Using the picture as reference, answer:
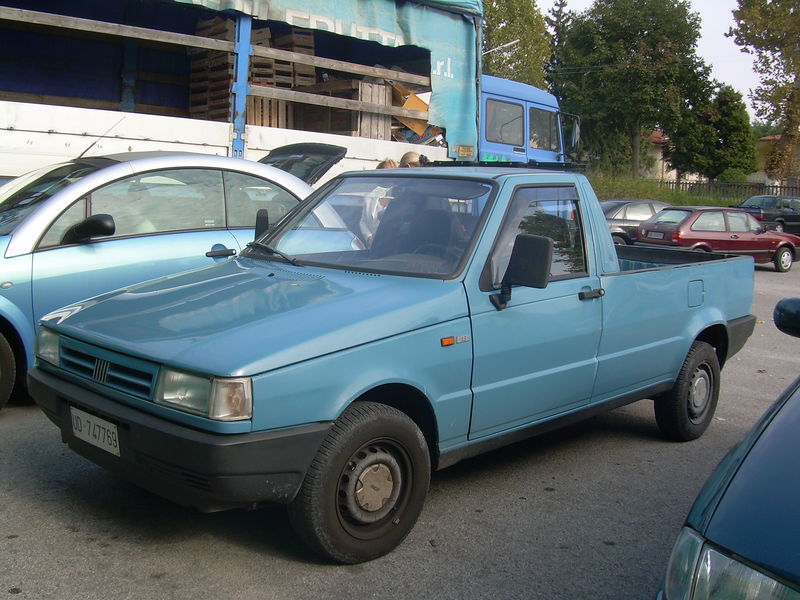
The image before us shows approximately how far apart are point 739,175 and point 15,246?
5076 centimetres

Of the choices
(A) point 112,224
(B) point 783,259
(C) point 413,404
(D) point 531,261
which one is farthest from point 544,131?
(C) point 413,404

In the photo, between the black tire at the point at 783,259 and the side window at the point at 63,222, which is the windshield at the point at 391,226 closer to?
the side window at the point at 63,222

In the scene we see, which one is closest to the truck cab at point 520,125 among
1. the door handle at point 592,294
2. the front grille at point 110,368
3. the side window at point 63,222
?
the side window at point 63,222

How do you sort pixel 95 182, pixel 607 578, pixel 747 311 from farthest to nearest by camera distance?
1. pixel 747 311
2. pixel 95 182
3. pixel 607 578

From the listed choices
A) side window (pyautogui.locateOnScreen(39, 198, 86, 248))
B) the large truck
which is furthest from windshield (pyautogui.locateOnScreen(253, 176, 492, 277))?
the large truck

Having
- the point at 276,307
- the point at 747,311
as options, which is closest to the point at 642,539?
the point at 276,307

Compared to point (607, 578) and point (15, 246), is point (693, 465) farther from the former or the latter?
point (15, 246)

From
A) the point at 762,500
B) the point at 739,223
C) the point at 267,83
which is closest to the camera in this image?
the point at 762,500

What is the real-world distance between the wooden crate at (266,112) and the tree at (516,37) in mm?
33994

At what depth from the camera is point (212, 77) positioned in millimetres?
11555

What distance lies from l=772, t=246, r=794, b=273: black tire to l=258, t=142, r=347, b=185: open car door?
13.2m

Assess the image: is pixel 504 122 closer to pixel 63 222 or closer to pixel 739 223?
pixel 739 223

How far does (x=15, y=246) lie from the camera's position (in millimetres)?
5098

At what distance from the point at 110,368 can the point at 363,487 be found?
1.14 meters
